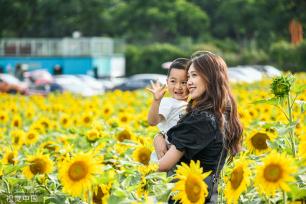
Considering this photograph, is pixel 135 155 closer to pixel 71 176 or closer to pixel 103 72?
pixel 71 176

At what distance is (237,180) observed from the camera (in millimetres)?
2729

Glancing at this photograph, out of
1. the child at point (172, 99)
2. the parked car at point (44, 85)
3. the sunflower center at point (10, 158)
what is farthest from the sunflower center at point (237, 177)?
the parked car at point (44, 85)

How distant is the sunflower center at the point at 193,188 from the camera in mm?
2656

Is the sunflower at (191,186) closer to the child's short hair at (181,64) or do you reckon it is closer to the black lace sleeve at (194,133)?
the black lace sleeve at (194,133)

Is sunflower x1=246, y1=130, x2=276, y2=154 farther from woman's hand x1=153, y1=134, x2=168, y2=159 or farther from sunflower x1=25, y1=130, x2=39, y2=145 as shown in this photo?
sunflower x1=25, y1=130, x2=39, y2=145

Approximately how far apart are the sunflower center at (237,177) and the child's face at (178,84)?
1260 mm

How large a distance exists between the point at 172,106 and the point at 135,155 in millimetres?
327

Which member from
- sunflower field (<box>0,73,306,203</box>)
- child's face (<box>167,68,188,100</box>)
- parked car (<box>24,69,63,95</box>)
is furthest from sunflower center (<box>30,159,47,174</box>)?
parked car (<box>24,69,63,95</box>)

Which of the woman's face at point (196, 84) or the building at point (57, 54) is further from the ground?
the woman's face at point (196, 84)

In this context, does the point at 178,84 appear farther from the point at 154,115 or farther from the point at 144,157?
the point at 144,157

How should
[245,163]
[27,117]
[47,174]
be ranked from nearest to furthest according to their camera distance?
[245,163] < [47,174] < [27,117]

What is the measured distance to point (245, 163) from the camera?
2717 millimetres

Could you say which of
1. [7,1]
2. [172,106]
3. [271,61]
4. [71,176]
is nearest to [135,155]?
[172,106]

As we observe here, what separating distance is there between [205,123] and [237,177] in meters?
0.61
